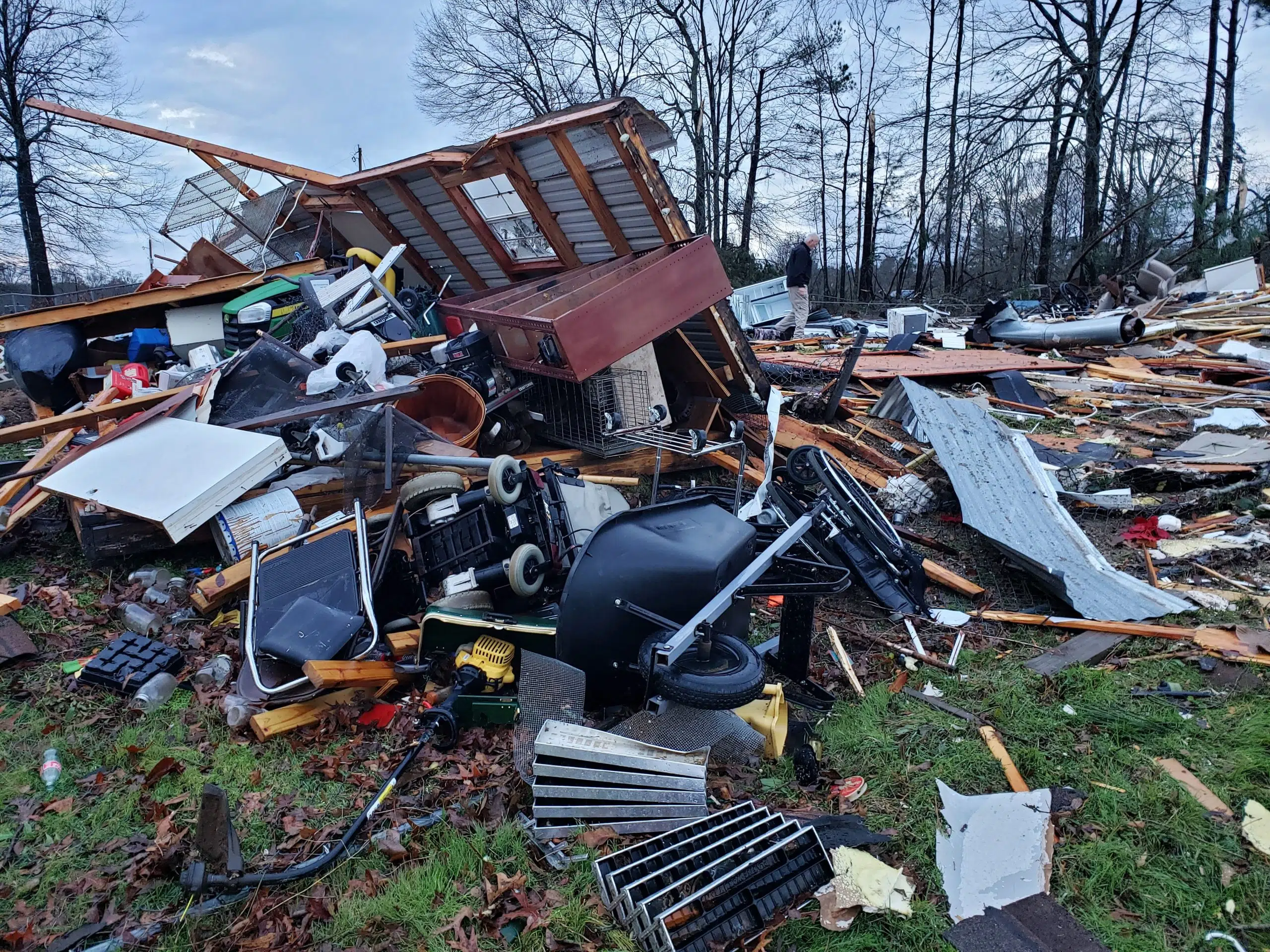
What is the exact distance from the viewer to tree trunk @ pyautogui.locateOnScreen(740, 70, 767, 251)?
25125 millimetres

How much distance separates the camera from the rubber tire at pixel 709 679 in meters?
2.83

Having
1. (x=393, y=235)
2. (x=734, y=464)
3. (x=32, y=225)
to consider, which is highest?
(x=32, y=225)

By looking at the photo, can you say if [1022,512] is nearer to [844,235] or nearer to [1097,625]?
[1097,625]

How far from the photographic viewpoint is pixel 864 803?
2928 millimetres

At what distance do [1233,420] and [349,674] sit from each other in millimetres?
7678

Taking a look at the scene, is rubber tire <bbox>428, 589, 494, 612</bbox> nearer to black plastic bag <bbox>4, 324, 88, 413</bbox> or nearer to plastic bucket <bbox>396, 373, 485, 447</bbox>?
plastic bucket <bbox>396, 373, 485, 447</bbox>

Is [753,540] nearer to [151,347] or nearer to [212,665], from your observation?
[212,665]

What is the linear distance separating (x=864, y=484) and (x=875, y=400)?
178 cm

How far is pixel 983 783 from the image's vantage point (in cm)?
299

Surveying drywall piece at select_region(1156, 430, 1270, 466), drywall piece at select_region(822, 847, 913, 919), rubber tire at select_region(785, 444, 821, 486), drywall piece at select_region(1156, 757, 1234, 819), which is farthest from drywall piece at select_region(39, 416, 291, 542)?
drywall piece at select_region(1156, 430, 1270, 466)

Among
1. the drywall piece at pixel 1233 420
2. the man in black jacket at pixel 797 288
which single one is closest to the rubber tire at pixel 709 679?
the drywall piece at pixel 1233 420

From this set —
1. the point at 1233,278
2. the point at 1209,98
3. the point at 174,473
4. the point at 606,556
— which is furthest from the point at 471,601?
the point at 1209,98

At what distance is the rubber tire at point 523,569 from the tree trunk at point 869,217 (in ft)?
67.7

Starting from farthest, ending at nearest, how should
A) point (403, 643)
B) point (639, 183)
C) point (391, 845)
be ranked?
point (639, 183) → point (403, 643) → point (391, 845)
